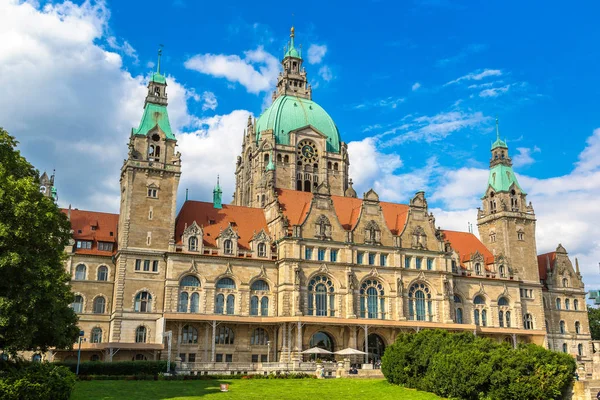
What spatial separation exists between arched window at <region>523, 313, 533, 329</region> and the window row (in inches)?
1940

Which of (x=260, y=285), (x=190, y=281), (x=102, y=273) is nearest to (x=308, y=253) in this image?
(x=260, y=285)

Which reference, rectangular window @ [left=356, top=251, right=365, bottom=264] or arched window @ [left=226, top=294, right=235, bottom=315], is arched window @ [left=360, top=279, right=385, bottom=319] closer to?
rectangular window @ [left=356, top=251, right=365, bottom=264]

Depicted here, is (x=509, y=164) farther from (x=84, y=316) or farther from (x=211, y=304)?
(x=84, y=316)

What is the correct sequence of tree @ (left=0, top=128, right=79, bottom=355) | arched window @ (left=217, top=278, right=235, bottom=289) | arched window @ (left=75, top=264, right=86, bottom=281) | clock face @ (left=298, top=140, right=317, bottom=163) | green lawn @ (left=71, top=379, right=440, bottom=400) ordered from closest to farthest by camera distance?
tree @ (left=0, top=128, right=79, bottom=355)
green lawn @ (left=71, top=379, right=440, bottom=400)
arched window @ (left=75, top=264, right=86, bottom=281)
arched window @ (left=217, top=278, right=235, bottom=289)
clock face @ (left=298, top=140, right=317, bottom=163)

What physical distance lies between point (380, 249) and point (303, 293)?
10.6 m

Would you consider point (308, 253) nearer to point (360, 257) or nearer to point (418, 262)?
point (360, 257)

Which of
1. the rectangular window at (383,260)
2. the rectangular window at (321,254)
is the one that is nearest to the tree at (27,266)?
the rectangular window at (321,254)

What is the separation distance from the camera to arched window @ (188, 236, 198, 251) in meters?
64.2

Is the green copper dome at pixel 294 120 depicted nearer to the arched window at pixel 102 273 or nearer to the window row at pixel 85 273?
the arched window at pixel 102 273

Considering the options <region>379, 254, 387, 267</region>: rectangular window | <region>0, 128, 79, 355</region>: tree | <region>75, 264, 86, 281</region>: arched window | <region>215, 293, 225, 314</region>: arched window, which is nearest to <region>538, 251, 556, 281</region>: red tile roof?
<region>379, 254, 387, 267</region>: rectangular window

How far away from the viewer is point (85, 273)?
2485 inches

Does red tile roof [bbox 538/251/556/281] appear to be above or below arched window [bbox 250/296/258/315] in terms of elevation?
above

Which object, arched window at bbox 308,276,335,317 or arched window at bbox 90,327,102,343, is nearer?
arched window at bbox 90,327,102,343

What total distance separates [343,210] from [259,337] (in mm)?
17929
